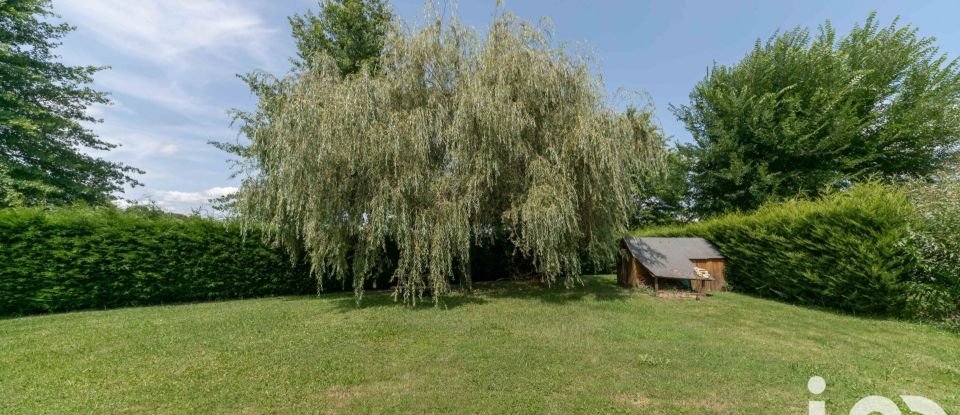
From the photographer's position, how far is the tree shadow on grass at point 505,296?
7504 millimetres

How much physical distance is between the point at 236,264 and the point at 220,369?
19.5 ft

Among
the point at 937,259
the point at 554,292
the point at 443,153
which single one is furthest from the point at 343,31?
the point at 937,259

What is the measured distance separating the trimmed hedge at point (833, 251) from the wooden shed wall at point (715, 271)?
417 millimetres

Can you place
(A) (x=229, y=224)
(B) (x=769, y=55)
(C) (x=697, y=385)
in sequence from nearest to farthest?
(C) (x=697, y=385)
(A) (x=229, y=224)
(B) (x=769, y=55)

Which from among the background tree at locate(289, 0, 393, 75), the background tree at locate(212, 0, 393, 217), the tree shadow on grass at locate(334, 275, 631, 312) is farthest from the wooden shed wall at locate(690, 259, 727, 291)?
the background tree at locate(289, 0, 393, 75)

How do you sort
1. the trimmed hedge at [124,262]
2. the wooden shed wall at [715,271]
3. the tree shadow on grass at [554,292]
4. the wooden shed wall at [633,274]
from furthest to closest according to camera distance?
the wooden shed wall at [715,271] → the wooden shed wall at [633,274] → the tree shadow on grass at [554,292] → the trimmed hedge at [124,262]

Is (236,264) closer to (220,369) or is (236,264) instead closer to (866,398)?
(220,369)

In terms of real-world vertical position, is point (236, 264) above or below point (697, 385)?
above

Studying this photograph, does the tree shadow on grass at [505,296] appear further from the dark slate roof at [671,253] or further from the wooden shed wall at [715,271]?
the wooden shed wall at [715,271]

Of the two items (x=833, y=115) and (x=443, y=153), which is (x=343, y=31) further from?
(x=833, y=115)

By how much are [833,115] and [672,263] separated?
8.76 meters

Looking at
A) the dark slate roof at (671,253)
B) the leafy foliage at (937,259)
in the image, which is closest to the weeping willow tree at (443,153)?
the dark slate roof at (671,253)

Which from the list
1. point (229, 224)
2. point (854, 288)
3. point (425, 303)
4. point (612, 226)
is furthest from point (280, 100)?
point (854, 288)

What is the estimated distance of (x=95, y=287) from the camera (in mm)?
7738
